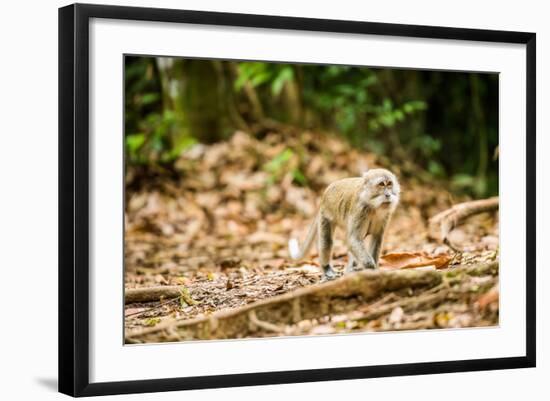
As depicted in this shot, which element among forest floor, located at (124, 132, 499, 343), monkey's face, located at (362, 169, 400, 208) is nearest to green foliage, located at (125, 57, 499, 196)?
forest floor, located at (124, 132, 499, 343)

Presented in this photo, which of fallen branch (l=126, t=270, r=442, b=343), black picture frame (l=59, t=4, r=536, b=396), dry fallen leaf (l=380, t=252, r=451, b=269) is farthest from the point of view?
dry fallen leaf (l=380, t=252, r=451, b=269)

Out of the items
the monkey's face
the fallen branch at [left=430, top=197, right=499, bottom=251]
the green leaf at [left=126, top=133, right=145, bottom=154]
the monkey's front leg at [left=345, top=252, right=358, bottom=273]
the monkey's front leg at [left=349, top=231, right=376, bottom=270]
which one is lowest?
the monkey's front leg at [left=345, top=252, right=358, bottom=273]

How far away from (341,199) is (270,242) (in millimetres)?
2725

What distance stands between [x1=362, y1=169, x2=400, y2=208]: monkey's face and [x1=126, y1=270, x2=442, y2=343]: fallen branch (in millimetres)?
697

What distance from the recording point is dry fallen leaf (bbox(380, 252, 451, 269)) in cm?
607

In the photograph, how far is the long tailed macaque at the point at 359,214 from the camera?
6.16 meters

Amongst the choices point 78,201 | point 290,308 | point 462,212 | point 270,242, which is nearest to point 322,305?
point 290,308

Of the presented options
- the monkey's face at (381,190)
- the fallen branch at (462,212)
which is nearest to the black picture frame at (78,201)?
the monkey's face at (381,190)

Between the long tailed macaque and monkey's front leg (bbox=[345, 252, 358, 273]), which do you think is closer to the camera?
the long tailed macaque

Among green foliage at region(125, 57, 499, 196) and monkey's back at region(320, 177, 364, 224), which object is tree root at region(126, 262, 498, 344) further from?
green foliage at region(125, 57, 499, 196)

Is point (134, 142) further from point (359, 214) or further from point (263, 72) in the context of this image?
point (359, 214)

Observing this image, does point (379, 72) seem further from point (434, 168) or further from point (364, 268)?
point (364, 268)

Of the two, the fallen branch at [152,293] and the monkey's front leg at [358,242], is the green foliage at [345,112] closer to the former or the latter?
the monkey's front leg at [358,242]

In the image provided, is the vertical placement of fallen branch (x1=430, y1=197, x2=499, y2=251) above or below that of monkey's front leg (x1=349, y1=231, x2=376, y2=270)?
above
